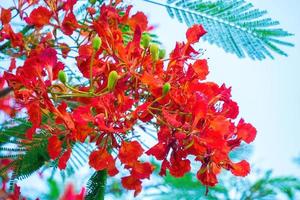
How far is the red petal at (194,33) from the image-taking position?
1.35 m

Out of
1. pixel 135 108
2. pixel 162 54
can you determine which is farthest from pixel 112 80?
pixel 162 54

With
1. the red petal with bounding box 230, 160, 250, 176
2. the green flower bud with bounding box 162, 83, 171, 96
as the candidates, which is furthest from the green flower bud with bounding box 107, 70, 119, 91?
the red petal with bounding box 230, 160, 250, 176

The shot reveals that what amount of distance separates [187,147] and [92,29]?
50cm

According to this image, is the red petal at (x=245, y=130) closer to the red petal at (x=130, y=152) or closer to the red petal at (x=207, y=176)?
A: the red petal at (x=207, y=176)

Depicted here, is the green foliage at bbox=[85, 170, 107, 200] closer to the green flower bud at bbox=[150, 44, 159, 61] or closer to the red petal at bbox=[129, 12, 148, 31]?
the green flower bud at bbox=[150, 44, 159, 61]

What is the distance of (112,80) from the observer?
3.92ft

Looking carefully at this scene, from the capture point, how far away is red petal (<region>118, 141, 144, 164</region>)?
1195mm

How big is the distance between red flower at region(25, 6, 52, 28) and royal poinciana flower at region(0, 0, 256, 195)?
0.29 metres

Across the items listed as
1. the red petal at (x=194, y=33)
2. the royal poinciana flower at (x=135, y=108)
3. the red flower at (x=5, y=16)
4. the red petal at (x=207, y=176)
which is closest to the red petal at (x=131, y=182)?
the royal poinciana flower at (x=135, y=108)

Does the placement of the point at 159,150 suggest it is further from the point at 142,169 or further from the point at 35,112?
the point at 35,112

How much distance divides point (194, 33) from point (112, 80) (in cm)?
27

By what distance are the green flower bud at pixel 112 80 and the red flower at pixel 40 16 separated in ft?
1.54

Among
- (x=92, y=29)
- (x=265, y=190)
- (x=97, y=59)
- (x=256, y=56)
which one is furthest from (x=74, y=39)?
(x=265, y=190)

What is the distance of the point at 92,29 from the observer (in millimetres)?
1511
